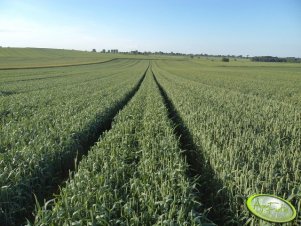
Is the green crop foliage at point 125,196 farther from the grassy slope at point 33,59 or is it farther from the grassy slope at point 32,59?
the grassy slope at point 32,59

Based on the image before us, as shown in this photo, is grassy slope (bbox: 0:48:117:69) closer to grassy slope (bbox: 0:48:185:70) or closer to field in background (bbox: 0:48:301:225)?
grassy slope (bbox: 0:48:185:70)

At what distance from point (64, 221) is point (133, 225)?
966 mm

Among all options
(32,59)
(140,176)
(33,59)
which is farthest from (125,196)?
(33,59)

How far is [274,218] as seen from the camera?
127 inches

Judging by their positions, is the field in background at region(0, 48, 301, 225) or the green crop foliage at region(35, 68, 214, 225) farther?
the field in background at region(0, 48, 301, 225)

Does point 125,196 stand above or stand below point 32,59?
below

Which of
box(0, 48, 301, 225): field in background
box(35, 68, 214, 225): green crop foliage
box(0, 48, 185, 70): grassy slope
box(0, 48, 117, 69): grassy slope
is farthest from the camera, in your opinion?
box(0, 48, 117, 69): grassy slope

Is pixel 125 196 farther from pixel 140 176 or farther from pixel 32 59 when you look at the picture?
pixel 32 59

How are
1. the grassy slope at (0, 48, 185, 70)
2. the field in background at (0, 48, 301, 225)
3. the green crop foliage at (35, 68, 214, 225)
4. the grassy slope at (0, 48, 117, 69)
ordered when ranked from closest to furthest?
the green crop foliage at (35, 68, 214, 225) < the field in background at (0, 48, 301, 225) < the grassy slope at (0, 48, 185, 70) < the grassy slope at (0, 48, 117, 69)

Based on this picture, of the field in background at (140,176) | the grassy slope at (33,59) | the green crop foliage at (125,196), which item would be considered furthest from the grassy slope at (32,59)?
the green crop foliage at (125,196)

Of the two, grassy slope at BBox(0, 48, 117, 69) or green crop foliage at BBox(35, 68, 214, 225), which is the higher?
grassy slope at BBox(0, 48, 117, 69)

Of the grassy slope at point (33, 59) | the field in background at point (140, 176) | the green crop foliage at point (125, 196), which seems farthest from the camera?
the grassy slope at point (33, 59)

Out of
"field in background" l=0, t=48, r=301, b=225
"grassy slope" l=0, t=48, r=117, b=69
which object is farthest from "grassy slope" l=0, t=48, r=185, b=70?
"field in background" l=0, t=48, r=301, b=225

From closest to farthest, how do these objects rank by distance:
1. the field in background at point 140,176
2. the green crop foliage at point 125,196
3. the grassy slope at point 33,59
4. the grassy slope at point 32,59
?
the green crop foliage at point 125,196 → the field in background at point 140,176 → the grassy slope at point 33,59 → the grassy slope at point 32,59
